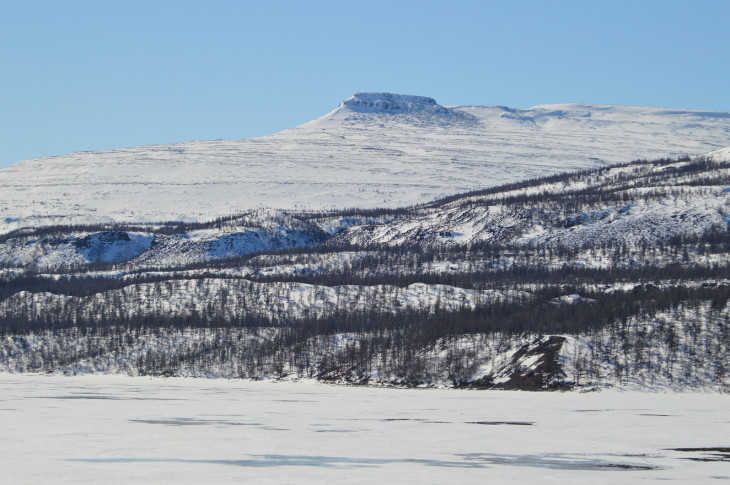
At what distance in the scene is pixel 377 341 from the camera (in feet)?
514

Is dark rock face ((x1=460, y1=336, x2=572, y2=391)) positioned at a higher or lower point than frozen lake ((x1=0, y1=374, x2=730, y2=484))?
lower

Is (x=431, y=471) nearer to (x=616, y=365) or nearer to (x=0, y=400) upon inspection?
(x=0, y=400)

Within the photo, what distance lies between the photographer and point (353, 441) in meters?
52.7

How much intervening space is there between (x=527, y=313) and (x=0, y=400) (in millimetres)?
103573

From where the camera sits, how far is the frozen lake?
131 feet

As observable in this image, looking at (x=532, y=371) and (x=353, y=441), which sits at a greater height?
(x=353, y=441)

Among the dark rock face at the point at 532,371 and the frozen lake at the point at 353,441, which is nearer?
the frozen lake at the point at 353,441

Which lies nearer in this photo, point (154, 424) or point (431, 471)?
point (431, 471)

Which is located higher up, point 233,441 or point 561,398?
point 233,441

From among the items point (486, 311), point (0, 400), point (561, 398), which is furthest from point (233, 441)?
point (486, 311)

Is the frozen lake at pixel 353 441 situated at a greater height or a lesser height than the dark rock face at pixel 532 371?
greater

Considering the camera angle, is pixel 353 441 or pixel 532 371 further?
pixel 532 371

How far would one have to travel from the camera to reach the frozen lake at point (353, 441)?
131 ft

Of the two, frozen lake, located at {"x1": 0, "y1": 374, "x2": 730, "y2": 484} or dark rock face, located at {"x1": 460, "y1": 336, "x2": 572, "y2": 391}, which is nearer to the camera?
frozen lake, located at {"x1": 0, "y1": 374, "x2": 730, "y2": 484}
